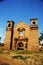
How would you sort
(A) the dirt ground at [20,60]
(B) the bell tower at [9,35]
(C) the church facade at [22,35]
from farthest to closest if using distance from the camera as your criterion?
(B) the bell tower at [9,35]
(C) the church facade at [22,35]
(A) the dirt ground at [20,60]

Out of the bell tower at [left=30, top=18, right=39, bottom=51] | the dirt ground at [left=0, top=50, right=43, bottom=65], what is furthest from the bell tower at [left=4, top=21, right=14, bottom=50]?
the dirt ground at [left=0, top=50, right=43, bottom=65]

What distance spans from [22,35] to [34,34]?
3.34 metres

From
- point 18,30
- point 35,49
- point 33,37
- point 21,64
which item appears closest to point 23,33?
point 18,30

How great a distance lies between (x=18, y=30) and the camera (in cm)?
2569

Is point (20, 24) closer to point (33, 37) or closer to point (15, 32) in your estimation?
point (15, 32)

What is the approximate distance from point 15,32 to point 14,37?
4.06 feet

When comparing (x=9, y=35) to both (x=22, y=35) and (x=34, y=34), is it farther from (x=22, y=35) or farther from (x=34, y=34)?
(x=34, y=34)

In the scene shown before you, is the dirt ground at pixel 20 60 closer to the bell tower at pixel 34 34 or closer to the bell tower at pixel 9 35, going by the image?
the bell tower at pixel 34 34

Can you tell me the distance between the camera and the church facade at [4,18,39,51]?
2338 cm

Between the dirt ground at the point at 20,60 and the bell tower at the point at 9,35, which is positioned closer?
the dirt ground at the point at 20,60

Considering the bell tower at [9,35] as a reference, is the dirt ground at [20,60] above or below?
below

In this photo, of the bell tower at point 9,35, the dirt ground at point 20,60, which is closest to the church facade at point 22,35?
the bell tower at point 9,35

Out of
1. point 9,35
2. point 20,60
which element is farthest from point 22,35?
point 20,60

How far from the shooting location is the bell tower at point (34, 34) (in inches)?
887
